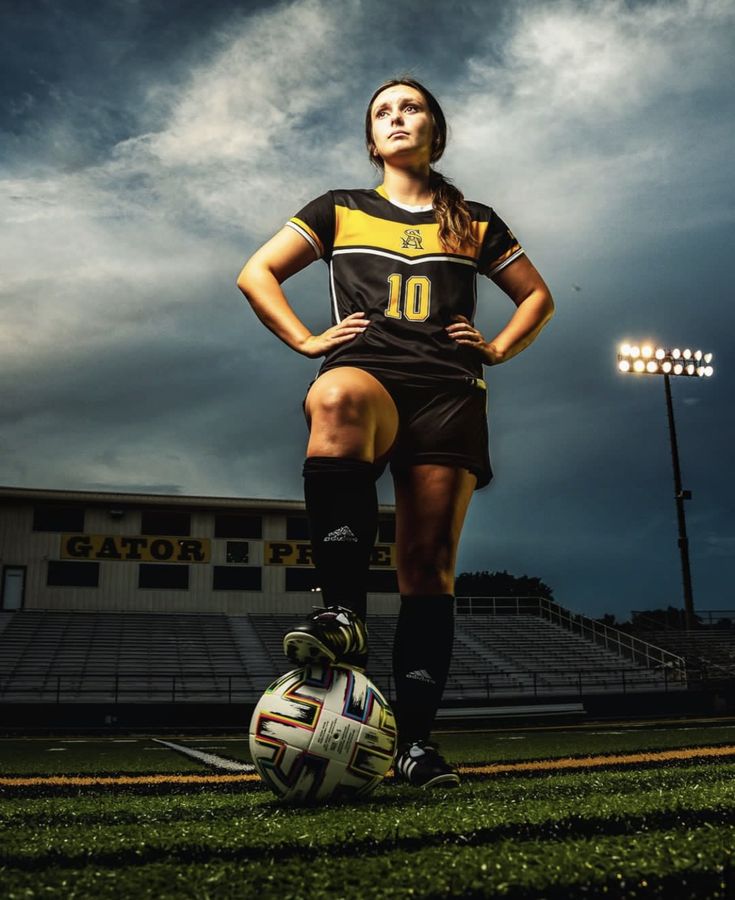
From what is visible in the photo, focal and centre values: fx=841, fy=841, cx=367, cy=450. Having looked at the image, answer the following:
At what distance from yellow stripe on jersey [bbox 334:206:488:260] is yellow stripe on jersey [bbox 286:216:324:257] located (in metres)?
0.07

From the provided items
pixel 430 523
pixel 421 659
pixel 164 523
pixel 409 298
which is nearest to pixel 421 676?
pixel 421 659

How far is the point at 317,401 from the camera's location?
9.15 ft

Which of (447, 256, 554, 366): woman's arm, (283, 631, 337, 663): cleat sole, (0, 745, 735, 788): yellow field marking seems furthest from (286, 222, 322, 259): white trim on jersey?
(0, 745, 735, 788): yellow field marking

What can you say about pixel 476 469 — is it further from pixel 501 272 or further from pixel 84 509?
pixel 84 509

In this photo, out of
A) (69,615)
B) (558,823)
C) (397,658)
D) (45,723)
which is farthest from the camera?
(69,615)

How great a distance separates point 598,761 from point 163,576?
24357 millimetres

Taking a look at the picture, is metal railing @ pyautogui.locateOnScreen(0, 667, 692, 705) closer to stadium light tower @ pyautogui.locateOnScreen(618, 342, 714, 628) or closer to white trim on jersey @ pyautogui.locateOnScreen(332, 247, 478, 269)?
stadium light tower @ pyautogui.locateOnScreen(618, 342, 714, 628)

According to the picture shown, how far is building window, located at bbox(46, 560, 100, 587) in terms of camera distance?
26672 mm

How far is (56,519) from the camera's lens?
2703cm

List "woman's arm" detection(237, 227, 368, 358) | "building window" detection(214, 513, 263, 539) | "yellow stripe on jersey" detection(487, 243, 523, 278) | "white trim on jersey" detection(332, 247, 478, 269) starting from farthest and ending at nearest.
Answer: "building window" detection(214, 513, 263, 539), "yellow stripe on jersey" detection(487, 243, 523, 278), "white trim on jersey" detection(332, 247, 478, 269), "woman's arm" detection(237, 227, 368, 358)

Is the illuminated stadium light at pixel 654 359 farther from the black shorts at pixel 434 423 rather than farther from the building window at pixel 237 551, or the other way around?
the black shorts at pixel 434 423

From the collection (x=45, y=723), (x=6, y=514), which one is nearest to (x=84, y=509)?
(x=6, y=514)

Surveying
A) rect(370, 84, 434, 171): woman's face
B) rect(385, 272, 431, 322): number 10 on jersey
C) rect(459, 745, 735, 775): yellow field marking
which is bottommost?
rect(459, 745, 735, 775): yellow field marking

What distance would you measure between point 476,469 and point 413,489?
26cm
